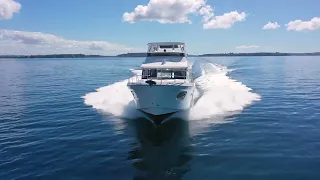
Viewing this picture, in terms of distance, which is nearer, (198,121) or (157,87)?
(157,87)

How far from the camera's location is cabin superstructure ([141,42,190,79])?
22.8 m

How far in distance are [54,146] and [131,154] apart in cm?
454

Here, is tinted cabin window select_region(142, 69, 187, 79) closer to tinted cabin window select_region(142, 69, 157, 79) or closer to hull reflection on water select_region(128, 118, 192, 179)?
tinted cabin window select_region(142, 69, 157, 79)

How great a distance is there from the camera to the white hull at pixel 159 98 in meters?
19.5

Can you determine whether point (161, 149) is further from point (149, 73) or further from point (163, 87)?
point (149, 73)

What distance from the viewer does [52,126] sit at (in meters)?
20.3

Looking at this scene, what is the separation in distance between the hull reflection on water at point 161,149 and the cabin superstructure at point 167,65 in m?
3.72

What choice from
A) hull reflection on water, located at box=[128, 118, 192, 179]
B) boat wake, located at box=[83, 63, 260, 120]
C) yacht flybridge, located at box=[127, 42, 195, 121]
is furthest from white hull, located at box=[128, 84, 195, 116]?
boat wake, located at box=[83, 63, 260, 120]

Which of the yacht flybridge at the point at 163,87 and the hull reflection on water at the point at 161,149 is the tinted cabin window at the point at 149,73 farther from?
the hull reflection on water at the point at 161,149

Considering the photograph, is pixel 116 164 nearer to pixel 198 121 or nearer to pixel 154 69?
pixel 198 121

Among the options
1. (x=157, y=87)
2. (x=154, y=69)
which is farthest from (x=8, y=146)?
(x=154, y=69)

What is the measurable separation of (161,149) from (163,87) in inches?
193

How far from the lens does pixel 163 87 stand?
19.4m

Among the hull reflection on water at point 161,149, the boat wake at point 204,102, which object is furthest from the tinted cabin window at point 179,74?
the hull reflection on water at point 161,149
